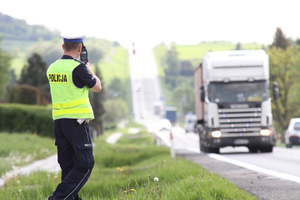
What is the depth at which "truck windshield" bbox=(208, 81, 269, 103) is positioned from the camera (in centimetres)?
2072

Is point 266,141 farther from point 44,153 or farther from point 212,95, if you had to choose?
point 44,153

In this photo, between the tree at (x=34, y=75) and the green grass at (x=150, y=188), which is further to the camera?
the tree at (x=34, y=75)

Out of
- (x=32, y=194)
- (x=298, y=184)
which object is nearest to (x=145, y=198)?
(x=32, y=194)

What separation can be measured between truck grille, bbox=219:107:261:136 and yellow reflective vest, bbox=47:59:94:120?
15.4 meters

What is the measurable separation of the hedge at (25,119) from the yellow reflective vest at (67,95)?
1067 inches

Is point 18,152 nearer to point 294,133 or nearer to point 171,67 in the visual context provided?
point 294,133

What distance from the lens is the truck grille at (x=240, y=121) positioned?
67.8 feet

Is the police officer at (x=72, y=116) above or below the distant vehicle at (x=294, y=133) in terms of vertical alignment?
above

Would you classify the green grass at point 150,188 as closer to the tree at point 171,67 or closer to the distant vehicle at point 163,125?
the distant vehicle at point 163,125

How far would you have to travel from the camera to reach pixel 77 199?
583 cm

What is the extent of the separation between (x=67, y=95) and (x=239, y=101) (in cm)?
1551

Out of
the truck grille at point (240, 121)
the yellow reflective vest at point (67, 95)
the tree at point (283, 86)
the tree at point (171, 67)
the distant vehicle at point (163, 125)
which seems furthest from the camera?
the tree at point (171, 67)

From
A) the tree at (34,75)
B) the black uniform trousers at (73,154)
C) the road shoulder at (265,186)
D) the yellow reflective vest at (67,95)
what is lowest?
the road shoulder at (265,186)

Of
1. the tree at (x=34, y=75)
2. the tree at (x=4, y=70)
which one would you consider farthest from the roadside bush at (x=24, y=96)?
the tree at (x=4, y=70)
